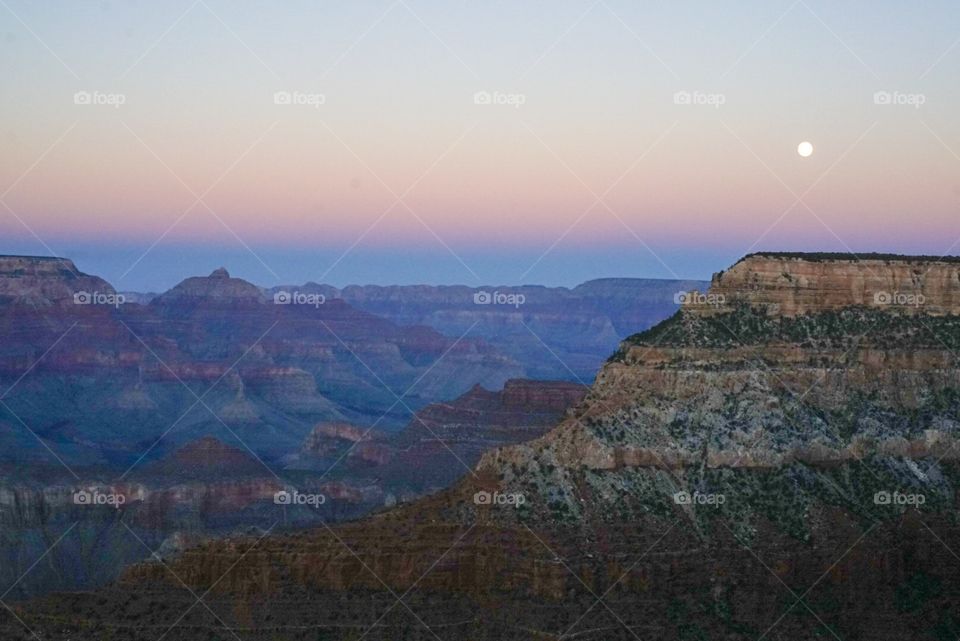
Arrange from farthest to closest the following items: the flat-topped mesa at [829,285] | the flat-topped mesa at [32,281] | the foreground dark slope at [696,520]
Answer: the flat-topped mesa at [32,281], the flat-topped mesa at [829,285], the foreground dark slope at [696,520]

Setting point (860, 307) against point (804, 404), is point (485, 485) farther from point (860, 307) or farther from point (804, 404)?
point (860, 307)

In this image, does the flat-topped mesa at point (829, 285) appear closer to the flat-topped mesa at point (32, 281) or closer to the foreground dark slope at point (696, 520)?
the foreground dark slope at point (696, 520)

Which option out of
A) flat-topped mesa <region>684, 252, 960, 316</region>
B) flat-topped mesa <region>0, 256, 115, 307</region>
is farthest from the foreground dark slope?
flat-topped mesa <region>0, 256, 115, 307</region>

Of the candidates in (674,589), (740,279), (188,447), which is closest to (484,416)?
(188,447)

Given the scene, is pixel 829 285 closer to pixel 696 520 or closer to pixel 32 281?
pixel 696 520

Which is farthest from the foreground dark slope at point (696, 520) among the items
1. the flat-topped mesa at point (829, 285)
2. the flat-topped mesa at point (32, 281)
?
the flat-topped mesa at point (32, 281)

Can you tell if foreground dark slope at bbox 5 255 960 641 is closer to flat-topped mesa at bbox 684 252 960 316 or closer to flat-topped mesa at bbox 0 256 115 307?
flat-topped mesa at bbox 684 252 960 316
